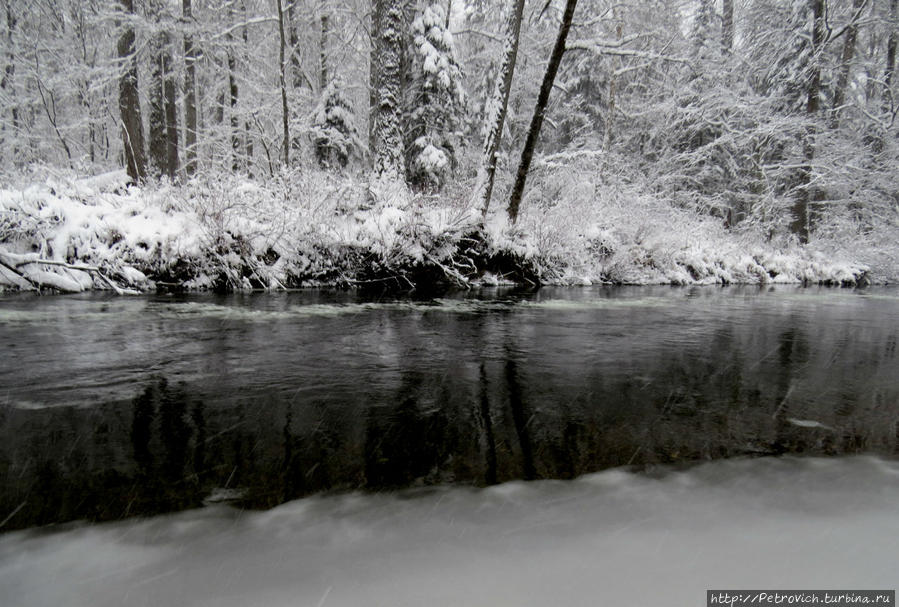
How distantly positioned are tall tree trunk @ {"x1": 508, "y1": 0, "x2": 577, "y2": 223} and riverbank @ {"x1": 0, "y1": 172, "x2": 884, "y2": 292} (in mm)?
588

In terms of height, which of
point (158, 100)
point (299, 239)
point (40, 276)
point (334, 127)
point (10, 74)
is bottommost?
point (40, 276)

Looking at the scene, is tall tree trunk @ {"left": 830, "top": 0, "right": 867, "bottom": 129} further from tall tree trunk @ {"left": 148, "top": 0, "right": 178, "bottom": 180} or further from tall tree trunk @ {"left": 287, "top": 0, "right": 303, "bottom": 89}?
tall tree trunk @ {"left": 148, "top": 0, "right": 178, "bottom": 180}

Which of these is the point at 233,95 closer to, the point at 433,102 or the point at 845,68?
the point at 433,102

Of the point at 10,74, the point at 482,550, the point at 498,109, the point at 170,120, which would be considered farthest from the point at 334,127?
the point at 482,550

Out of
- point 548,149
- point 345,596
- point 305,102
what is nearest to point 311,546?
point 345,596

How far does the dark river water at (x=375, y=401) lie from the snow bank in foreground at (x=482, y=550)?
0.68ft

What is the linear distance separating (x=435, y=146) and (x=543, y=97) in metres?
6.28

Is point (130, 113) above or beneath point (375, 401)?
above

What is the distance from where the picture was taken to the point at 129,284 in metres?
8.72

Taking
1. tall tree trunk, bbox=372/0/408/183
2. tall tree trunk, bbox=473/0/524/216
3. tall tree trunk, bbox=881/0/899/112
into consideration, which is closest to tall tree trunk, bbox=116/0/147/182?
tall tree trunk, bbox=372/0/408/183

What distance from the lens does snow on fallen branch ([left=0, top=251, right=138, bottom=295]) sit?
7.89 meters

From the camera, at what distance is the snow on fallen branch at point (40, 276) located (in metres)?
7.89

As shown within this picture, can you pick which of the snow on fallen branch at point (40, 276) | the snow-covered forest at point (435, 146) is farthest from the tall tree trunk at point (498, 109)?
the snow on fallen branch at point (40, 276)

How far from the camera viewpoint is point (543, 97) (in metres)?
11.9
